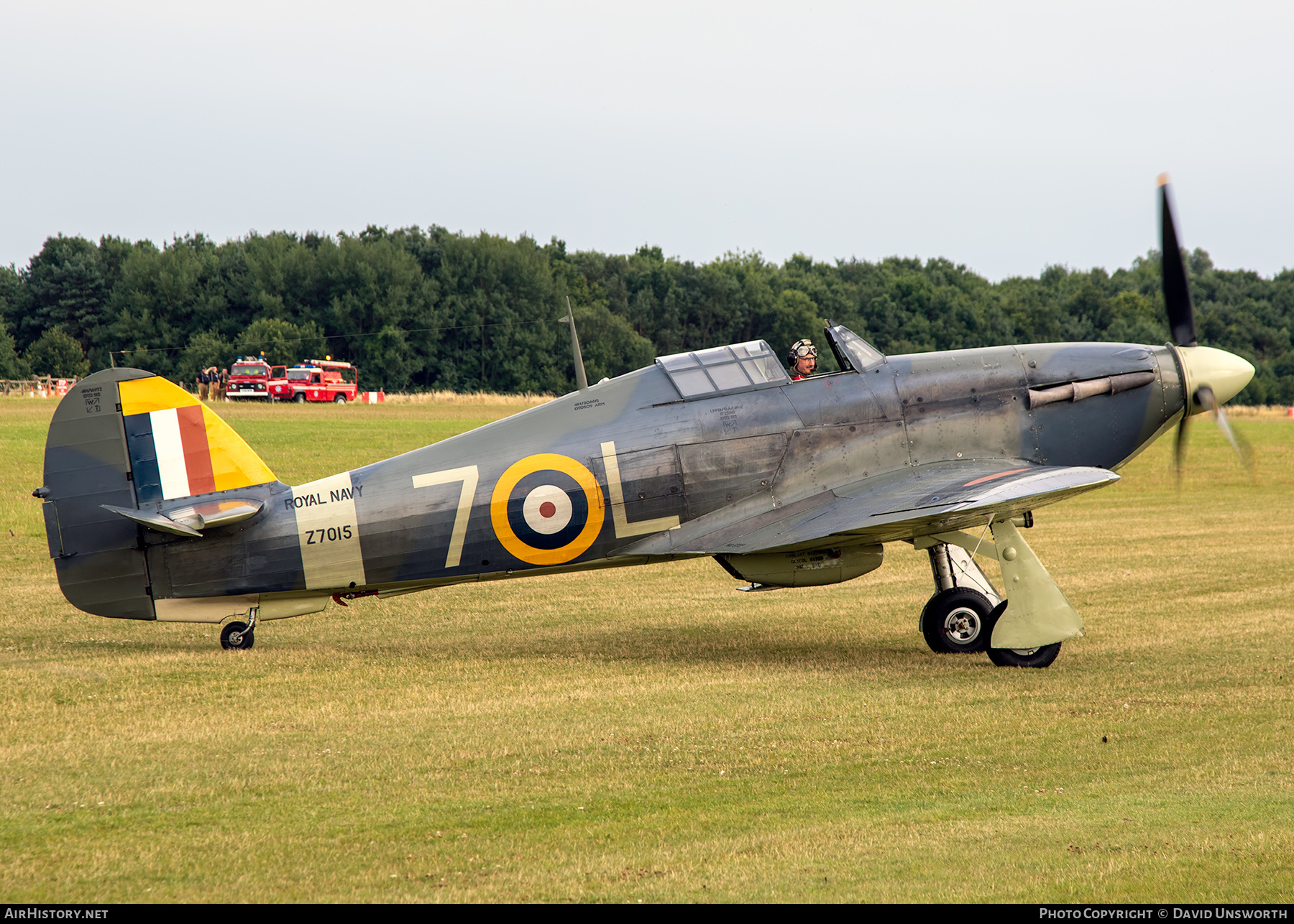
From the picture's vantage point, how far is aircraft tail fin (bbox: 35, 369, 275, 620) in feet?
32.8

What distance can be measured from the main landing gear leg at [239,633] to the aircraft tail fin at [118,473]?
63cm

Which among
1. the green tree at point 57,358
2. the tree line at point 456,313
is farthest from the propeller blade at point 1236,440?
the green tree at point 57,358

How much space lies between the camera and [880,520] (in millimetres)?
9250

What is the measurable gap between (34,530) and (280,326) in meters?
53.3

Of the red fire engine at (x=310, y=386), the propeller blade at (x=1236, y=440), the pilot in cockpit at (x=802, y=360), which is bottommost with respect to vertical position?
the propeller blade at (x=1236, y=440)

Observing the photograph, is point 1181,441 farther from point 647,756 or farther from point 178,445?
point 178,445

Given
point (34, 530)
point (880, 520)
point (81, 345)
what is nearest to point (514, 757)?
point (880, 520)

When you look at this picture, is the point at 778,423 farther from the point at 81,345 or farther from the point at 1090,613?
the point at 81,345

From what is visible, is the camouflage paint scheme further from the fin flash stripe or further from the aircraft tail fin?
the fin flash stripe

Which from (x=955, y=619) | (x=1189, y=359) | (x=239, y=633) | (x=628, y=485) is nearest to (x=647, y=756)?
(x=628, y=485)

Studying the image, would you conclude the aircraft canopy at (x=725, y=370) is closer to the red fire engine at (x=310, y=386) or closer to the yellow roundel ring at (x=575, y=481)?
the yellow roundel ring at (x=575, y=481)

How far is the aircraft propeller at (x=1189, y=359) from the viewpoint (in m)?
10.6

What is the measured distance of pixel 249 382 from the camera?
175 ft
